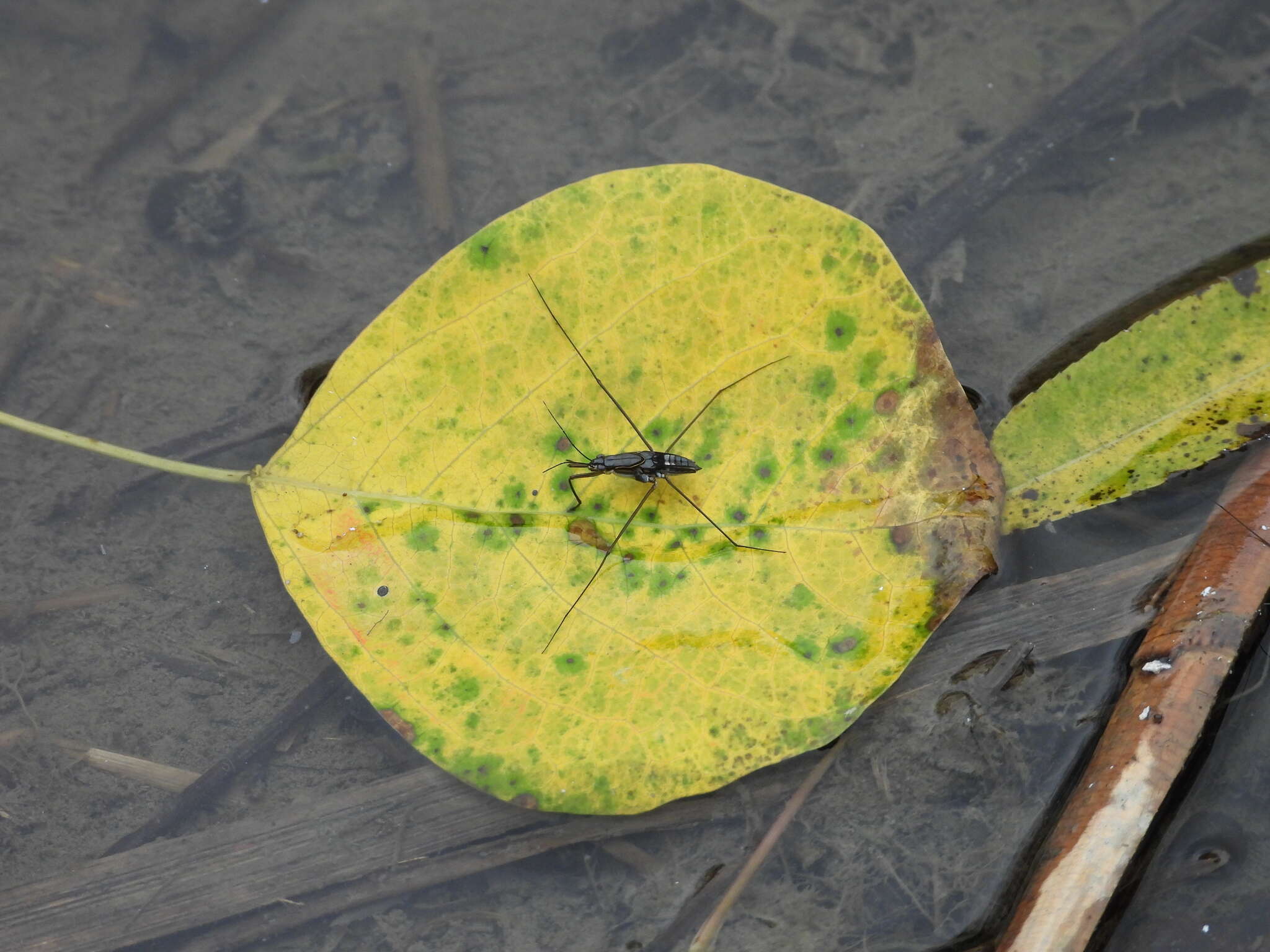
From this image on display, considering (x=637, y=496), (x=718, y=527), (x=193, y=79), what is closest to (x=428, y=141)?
(x=193, y=79)

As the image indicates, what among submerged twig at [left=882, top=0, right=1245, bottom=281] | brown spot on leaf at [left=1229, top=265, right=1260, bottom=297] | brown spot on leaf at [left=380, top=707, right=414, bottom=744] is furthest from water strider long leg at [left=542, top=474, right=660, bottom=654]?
brown spot on leaf at [left=1229, top=265, right=1260, bottom=297]

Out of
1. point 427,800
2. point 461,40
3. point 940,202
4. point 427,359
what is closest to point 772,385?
point 427,359

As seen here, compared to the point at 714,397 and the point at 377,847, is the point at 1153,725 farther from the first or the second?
the point at 377,847

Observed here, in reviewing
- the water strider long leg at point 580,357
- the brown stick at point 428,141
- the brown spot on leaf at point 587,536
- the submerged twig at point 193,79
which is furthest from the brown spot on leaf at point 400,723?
the submerged twig at point 193,79

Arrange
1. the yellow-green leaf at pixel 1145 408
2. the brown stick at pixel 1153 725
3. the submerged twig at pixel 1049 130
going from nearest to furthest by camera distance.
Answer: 1. the brown stick at pixel 1153 725
2. the yellow-green leaf at pixel 1145 408
3. the submerged twig at pixel 1049 130

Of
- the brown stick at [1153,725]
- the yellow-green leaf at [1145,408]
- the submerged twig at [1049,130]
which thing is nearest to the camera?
the brown stick at [1153,725]

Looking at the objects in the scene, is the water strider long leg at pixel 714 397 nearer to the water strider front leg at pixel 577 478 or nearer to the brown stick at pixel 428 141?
the water strider front leg at pixel 577 478
